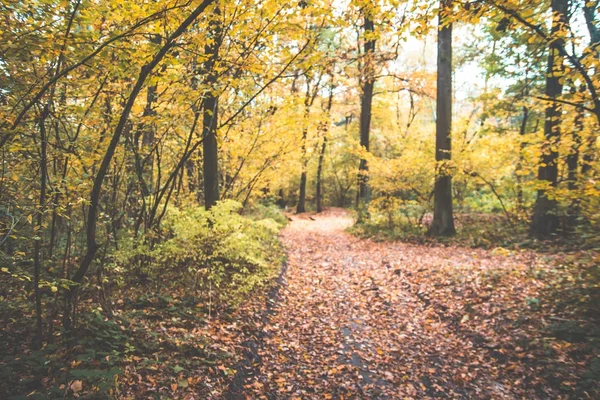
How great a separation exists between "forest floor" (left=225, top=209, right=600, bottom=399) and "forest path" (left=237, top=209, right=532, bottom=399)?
0.05 feet

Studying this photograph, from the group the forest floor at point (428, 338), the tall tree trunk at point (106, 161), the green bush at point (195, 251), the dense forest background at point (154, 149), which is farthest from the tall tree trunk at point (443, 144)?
the tall tree trunk at point (106, 161)

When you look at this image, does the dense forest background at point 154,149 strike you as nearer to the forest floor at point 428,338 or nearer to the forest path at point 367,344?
the forest floor at point 428,338

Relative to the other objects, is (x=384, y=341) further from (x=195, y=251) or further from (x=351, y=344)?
(x=195, y=251)

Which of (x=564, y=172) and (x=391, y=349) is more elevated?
(x=564, y=172)

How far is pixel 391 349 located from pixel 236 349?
7.35 feet

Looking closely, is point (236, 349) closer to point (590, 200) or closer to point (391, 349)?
point (391, 349)

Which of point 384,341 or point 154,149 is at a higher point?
point 154,149

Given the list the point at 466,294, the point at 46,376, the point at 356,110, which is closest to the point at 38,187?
the point at 46,376

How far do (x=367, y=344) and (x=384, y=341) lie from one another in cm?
28

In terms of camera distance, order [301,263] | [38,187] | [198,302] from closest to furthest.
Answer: [38,187] → [198,302] → [301,263]

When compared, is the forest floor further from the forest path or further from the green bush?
the green bush

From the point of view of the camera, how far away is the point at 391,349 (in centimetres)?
488

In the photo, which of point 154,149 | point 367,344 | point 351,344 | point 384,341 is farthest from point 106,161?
point 384,341

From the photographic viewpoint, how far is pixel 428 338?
511 centimetres
